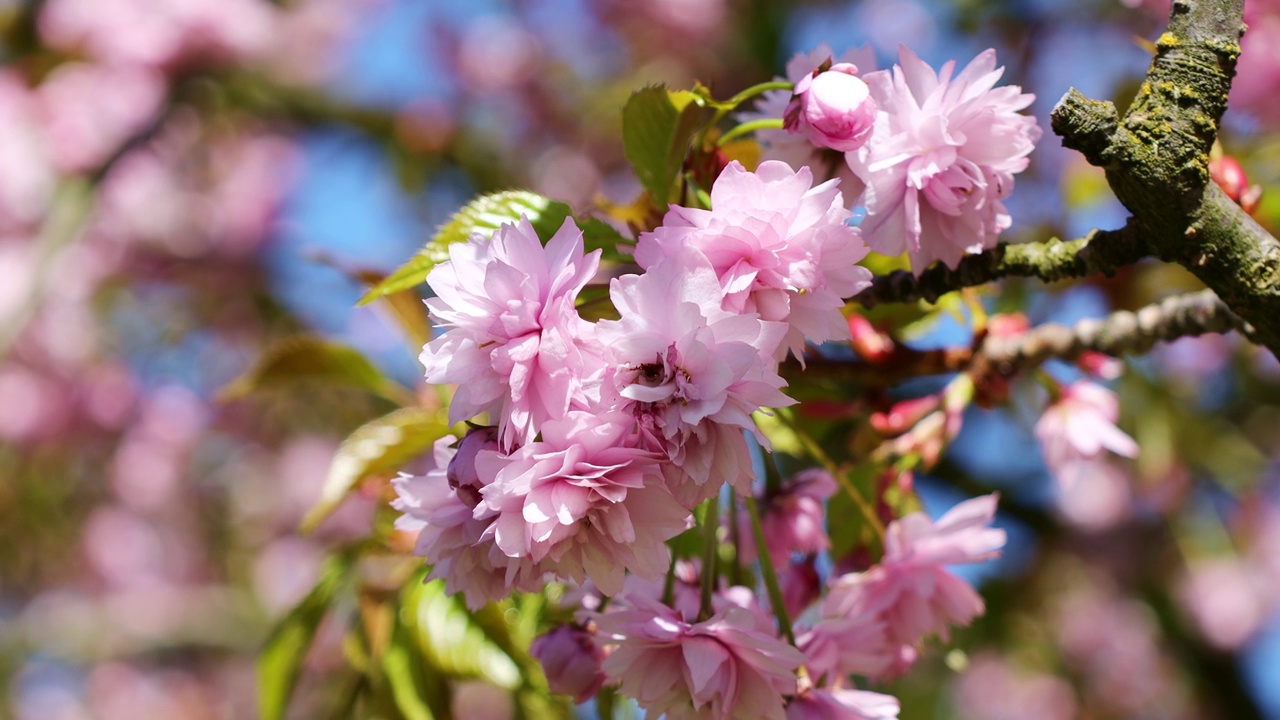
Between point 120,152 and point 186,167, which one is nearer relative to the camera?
point 120,152

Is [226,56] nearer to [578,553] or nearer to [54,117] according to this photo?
[54,117]

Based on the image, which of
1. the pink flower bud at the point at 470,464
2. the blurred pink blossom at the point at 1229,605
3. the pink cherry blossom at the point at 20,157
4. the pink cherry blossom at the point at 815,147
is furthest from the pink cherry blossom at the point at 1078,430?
the pink cherry blossom at the point at 20,157

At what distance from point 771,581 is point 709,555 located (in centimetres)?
8

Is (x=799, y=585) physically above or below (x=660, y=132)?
below

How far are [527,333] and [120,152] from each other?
228 cm

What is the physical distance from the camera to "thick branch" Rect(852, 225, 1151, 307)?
2.23 feet

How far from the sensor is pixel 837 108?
64 cm

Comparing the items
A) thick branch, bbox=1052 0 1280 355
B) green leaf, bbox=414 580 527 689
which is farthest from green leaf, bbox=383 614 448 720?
thick branch, bbox=1052 0 1280 355

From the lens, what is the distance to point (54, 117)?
3877 mm

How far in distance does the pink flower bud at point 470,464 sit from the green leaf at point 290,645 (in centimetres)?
61

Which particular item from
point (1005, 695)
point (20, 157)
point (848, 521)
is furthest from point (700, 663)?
point (20, 157)

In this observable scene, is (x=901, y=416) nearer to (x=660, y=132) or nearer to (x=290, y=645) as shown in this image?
(x=660, y=132)

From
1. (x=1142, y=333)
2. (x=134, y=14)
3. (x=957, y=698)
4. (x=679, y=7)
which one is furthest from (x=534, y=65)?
(x=1142, y=333)

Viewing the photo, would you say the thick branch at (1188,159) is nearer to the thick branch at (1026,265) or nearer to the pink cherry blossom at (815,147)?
the thick branch at (1026,265)
